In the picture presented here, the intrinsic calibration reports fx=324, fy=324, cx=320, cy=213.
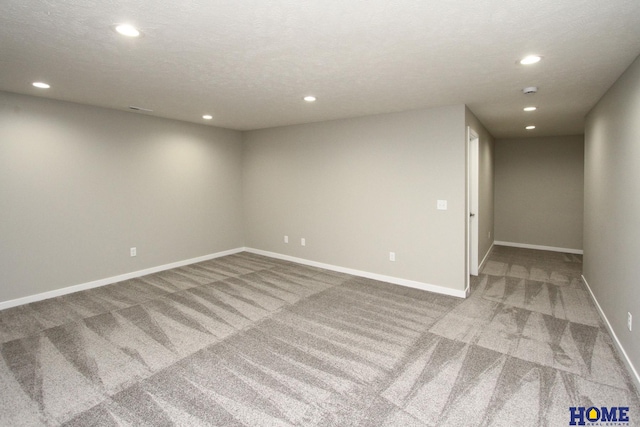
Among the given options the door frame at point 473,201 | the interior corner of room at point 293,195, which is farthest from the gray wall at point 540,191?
the door frame at point 473,201

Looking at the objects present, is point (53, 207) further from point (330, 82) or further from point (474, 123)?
Answer: point (474, 123)

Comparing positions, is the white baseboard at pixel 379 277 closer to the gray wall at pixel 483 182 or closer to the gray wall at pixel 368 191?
the gray wall at pixel 368 191

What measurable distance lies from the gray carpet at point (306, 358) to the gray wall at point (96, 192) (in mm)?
478

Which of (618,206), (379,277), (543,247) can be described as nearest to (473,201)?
(379,277)

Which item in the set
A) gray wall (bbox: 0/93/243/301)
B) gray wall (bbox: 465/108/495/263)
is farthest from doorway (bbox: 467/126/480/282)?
gray wall (bbox: 0/93/243/301)

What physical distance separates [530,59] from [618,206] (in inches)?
61.8

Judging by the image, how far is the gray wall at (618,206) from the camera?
2455mm

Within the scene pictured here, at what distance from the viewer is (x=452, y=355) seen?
270 centimetres

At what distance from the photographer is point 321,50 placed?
2.36m

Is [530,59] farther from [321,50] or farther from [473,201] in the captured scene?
[473,201]

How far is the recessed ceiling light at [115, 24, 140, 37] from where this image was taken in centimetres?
199

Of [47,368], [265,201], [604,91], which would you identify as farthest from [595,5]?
[265,201]

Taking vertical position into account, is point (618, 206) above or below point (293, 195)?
below

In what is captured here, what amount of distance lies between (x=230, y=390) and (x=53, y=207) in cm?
344
